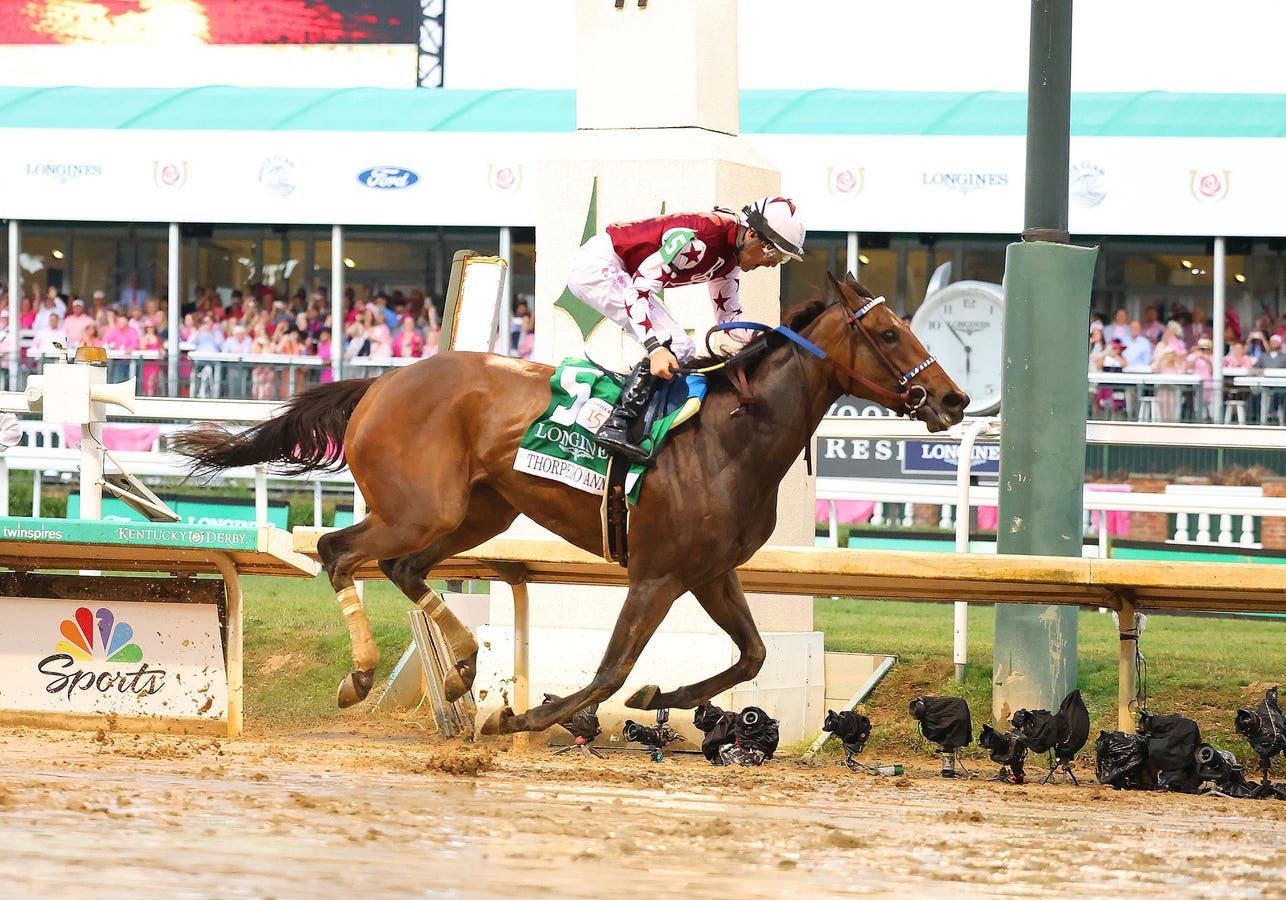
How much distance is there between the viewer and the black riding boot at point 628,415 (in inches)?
235

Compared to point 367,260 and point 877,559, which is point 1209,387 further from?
point 367,260

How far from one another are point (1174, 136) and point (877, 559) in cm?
1182

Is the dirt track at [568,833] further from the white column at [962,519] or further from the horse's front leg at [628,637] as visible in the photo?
the white column at [962,519]

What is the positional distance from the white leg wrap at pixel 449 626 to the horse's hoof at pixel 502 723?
314 mm

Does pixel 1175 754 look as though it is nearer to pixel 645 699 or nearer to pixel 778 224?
pixel 645 699

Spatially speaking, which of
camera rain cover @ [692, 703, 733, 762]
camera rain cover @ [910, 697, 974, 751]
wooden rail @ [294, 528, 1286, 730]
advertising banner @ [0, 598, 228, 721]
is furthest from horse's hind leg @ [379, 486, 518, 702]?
camera rain cover @ [910, 697, 974, 751]

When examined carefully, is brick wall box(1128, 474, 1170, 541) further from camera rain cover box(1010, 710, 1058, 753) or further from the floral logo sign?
the floral logo sign

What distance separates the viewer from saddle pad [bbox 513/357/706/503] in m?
6.02

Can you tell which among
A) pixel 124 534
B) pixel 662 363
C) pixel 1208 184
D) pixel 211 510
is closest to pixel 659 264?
pixel 662 363

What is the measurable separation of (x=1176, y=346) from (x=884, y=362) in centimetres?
1141

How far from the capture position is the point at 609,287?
6191 millimetres

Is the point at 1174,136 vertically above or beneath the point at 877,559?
above

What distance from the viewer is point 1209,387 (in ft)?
46.7

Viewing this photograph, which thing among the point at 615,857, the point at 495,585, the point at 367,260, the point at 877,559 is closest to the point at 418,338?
the point at 367,260
